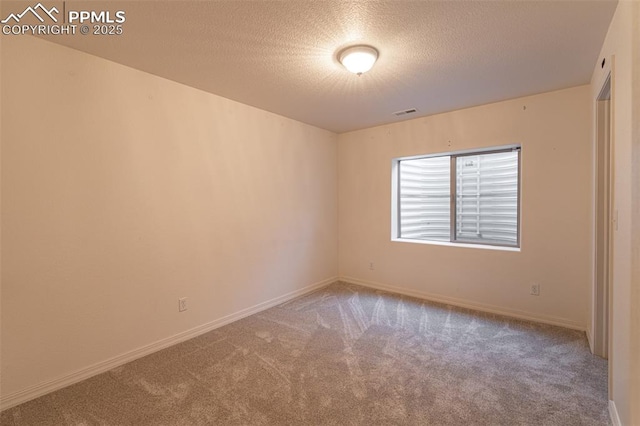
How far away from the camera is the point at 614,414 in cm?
170

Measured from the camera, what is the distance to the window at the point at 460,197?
11.8 ft

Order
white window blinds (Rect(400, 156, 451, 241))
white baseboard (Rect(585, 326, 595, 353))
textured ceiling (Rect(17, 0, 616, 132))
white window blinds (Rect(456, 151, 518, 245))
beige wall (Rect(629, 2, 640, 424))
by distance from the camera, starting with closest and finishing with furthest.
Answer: beige wall (Rect(629, 2, 640, 424))
textured ceiling (Rect(17, 0, 616, 132))
white baseboard (Rect(585, 326, 595, 353))
white window blinds (Rect(456, 151, 518, 245))
white window blinds (Rect(400, 156, 451, 241))

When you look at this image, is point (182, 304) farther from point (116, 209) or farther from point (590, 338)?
point (590, 338)

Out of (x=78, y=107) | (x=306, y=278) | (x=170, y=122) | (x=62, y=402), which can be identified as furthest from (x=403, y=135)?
(x=62, y=402)

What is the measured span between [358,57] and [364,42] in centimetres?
10

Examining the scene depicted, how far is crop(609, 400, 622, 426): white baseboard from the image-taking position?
1629 mm

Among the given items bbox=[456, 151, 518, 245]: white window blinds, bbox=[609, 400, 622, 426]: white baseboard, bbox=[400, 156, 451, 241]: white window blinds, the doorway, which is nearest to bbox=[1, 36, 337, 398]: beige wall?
bbox=[400, 156, 451, 241]: white window blinds

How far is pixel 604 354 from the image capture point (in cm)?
241

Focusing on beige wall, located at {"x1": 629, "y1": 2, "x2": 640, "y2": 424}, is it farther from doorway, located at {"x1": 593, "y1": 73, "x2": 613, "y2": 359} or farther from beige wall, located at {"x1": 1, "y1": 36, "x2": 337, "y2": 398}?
beige wall, located at {"x1": 1, "y1": 36, "x2": 337, "y2": 398}

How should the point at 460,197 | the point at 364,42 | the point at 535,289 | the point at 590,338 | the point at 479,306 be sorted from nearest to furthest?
the point at 364,42, the point at 590,338, the point at 535,289, the point at 479,306, the point at 460,197

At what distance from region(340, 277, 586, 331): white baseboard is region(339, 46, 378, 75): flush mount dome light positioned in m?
2.97

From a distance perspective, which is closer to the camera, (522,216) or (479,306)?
(522,216)

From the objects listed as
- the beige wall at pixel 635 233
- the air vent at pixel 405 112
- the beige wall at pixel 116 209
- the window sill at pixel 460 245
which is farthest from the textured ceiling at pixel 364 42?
the window sill at pixel 460 245

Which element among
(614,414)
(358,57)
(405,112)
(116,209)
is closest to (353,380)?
(614,414)
